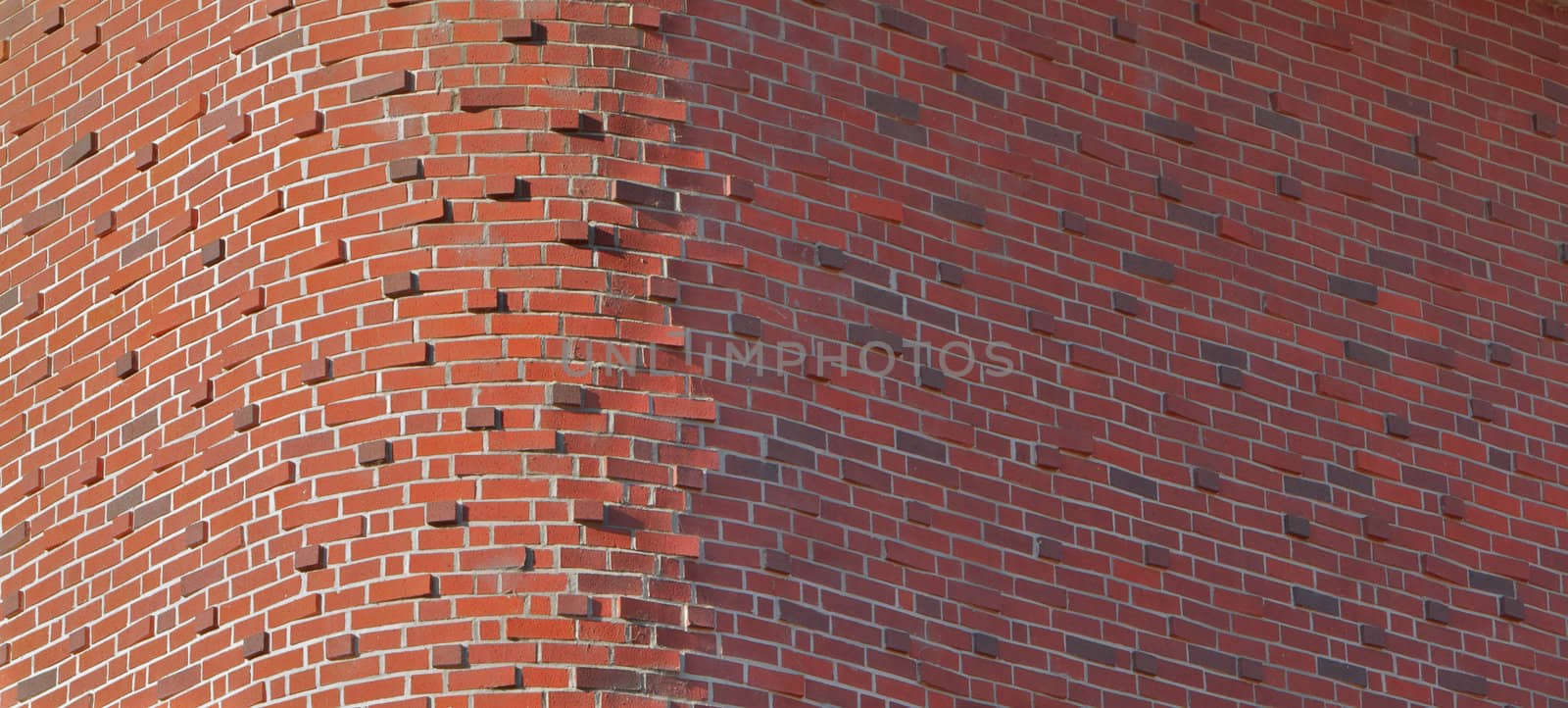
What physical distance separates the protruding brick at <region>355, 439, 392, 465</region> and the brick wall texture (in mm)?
42

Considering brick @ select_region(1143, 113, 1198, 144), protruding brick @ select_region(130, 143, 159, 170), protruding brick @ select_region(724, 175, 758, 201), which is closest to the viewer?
protruding brick @ select_region(724, 175, 758, 201)

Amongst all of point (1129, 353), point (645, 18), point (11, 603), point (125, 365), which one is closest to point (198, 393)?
point (125, 365)

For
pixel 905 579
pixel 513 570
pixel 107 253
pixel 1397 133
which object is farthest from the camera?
pixel 1397 133

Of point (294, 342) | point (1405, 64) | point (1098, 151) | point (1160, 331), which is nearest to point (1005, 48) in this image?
point (1098, 151)

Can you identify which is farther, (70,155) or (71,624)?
(70,155)

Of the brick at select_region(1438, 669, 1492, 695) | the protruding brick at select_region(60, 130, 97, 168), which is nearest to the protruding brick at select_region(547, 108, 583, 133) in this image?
the protruding brick at select_region(60, 130, 97, 168)

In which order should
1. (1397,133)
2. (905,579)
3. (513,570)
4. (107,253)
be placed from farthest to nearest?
(1397,133)
(107,253)
(905,579)
(513,570)

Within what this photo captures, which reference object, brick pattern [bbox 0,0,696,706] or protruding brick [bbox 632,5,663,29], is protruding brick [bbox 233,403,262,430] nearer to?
brick pattern [bbox 0,0,696,706]

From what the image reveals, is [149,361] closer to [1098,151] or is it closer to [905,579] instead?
[905,579]

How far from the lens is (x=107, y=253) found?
10500 mm

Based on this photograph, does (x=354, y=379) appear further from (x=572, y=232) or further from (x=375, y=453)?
(x=572, y=232)

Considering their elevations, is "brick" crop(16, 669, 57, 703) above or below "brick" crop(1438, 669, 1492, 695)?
below

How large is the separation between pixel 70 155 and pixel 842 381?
318cm

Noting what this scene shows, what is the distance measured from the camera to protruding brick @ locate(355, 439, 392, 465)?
9.34 meters
